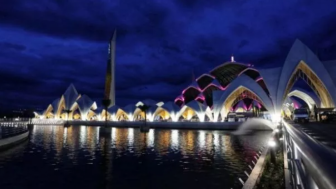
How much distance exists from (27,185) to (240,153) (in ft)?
51.4

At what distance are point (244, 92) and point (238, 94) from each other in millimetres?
2265

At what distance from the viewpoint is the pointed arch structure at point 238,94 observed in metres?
60.8

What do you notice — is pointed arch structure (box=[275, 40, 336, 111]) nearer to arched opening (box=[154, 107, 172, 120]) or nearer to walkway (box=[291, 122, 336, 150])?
walkway (box=[291, 122, 336, 150])

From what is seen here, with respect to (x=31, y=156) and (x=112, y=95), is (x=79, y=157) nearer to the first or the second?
(x=31, y=156)

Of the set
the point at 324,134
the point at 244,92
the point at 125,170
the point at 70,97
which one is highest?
the point at 70,97

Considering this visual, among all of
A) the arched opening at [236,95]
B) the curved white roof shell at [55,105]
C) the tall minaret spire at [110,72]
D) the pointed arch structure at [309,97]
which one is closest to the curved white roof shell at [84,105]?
the tall minaret spire at [110,72]

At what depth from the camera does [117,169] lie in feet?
54.5

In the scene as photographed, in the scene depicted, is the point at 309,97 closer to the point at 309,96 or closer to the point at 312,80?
the point at 309,96

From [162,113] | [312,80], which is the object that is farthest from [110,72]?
[312,80]

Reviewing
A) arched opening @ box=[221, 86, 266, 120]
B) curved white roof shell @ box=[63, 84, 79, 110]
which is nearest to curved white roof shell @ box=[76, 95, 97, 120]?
curved white roof shell @ box=[63, 84, 79, 110]

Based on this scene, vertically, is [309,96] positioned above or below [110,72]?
below

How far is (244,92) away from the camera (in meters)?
69.7

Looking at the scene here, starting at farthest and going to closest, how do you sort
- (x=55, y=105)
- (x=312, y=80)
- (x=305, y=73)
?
1. (x=55, y=105)
2. (x=312, y=80)
3. (x=305, y=73)

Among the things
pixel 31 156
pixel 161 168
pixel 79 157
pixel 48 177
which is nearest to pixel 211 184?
pixel 161 168
